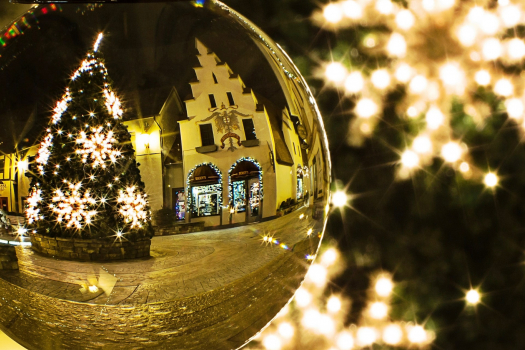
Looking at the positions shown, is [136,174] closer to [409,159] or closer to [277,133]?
[277,133]

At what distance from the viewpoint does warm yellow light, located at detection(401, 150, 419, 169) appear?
0.83 meters

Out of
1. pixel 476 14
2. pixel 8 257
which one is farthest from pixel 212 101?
pixel 476 14

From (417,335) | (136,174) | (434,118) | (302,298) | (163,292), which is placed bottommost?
(417,335)

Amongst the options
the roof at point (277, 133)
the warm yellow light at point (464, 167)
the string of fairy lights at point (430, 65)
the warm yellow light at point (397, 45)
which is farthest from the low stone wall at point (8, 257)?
the warm yellow light at point (464, 167)

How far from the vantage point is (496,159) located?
855 mm

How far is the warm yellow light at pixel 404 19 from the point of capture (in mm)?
770

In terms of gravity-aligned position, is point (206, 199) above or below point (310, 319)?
above

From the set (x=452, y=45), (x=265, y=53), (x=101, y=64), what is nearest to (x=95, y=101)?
(x=101, y=64)

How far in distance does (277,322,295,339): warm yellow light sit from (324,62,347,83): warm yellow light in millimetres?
610

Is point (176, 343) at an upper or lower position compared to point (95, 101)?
lower

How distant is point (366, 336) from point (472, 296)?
1.00ft

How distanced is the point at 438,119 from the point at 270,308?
69 centimetres

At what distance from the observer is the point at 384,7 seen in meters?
→ 0.77

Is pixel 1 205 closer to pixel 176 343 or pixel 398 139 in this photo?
pixel 176 343
